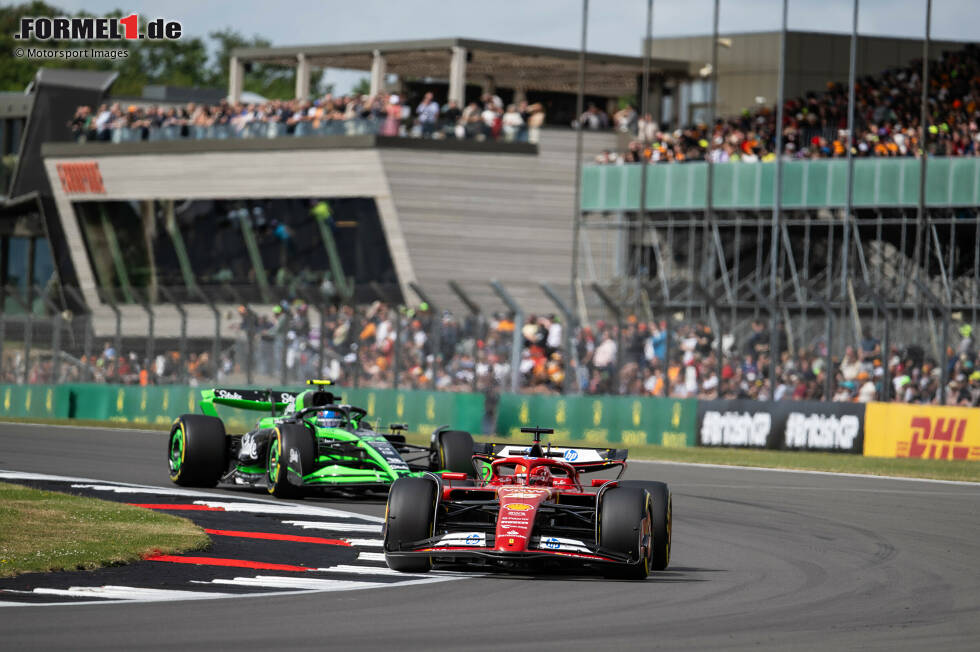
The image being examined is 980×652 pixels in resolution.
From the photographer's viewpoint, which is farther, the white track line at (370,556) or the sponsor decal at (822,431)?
the sponsor decal at (822,431)

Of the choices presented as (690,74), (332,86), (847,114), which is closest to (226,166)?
(690,74)

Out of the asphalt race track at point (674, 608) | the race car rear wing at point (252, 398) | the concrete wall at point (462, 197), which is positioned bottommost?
the asphalt race track at point (674, 608)

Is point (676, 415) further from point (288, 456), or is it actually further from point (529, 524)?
point (529, 524)

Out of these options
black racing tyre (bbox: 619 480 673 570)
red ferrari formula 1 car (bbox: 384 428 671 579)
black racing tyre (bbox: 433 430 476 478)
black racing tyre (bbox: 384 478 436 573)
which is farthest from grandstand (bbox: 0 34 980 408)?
black racing tyre (bbox: 384 478 436 573)

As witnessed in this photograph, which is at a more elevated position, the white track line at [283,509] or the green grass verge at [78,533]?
the green grass verge at [78,533]

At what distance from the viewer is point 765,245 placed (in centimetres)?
4072

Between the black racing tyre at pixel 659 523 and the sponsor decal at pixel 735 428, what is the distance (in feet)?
54.2

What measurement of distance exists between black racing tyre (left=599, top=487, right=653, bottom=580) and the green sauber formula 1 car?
505 cm

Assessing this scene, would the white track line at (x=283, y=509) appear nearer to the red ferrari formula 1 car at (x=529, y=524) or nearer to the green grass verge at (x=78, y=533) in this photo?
the green grass verge at (x=78, y=533)

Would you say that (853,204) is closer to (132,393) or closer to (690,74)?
(690,74)

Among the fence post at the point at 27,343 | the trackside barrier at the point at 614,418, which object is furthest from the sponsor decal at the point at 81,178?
the trackside barrier at the point at 614,418

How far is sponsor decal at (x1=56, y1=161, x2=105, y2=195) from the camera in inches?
1944

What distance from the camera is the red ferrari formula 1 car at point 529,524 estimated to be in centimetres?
1101

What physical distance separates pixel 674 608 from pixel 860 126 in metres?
30.8
